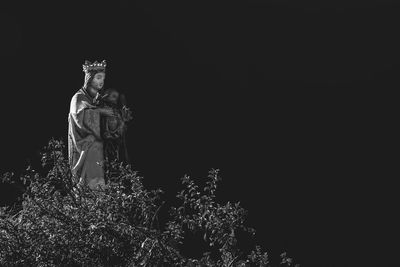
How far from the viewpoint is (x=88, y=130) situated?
48.0 ft

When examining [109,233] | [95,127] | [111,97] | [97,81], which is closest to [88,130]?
[95,127]

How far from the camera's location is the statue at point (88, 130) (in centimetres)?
1450

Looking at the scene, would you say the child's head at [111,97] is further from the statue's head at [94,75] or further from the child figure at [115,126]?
the statue's head at [94,75]

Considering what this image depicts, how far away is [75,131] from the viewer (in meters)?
14.7

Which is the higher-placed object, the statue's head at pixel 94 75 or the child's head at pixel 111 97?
the statue's head at pixel 94 75

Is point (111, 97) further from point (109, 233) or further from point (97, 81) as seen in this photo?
point (109, 233)

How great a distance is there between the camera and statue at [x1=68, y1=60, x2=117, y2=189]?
14500 mm

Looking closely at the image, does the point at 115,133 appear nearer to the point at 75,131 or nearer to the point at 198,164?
the point at 75,131

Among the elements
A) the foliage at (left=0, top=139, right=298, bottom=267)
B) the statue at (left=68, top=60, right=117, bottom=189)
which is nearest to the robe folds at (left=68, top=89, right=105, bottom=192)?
the statue at (left=68, top=60, right=117, bottom=189)

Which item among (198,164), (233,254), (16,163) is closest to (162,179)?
(198,164)

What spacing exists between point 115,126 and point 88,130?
0.26 metres

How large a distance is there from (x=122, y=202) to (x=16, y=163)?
306 inches

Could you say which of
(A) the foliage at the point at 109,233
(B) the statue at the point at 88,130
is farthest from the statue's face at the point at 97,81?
(A) the foliage at the point at 109,233

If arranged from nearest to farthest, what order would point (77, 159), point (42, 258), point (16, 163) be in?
point (42, 258) → point (77, 159) → point (16, 163)
